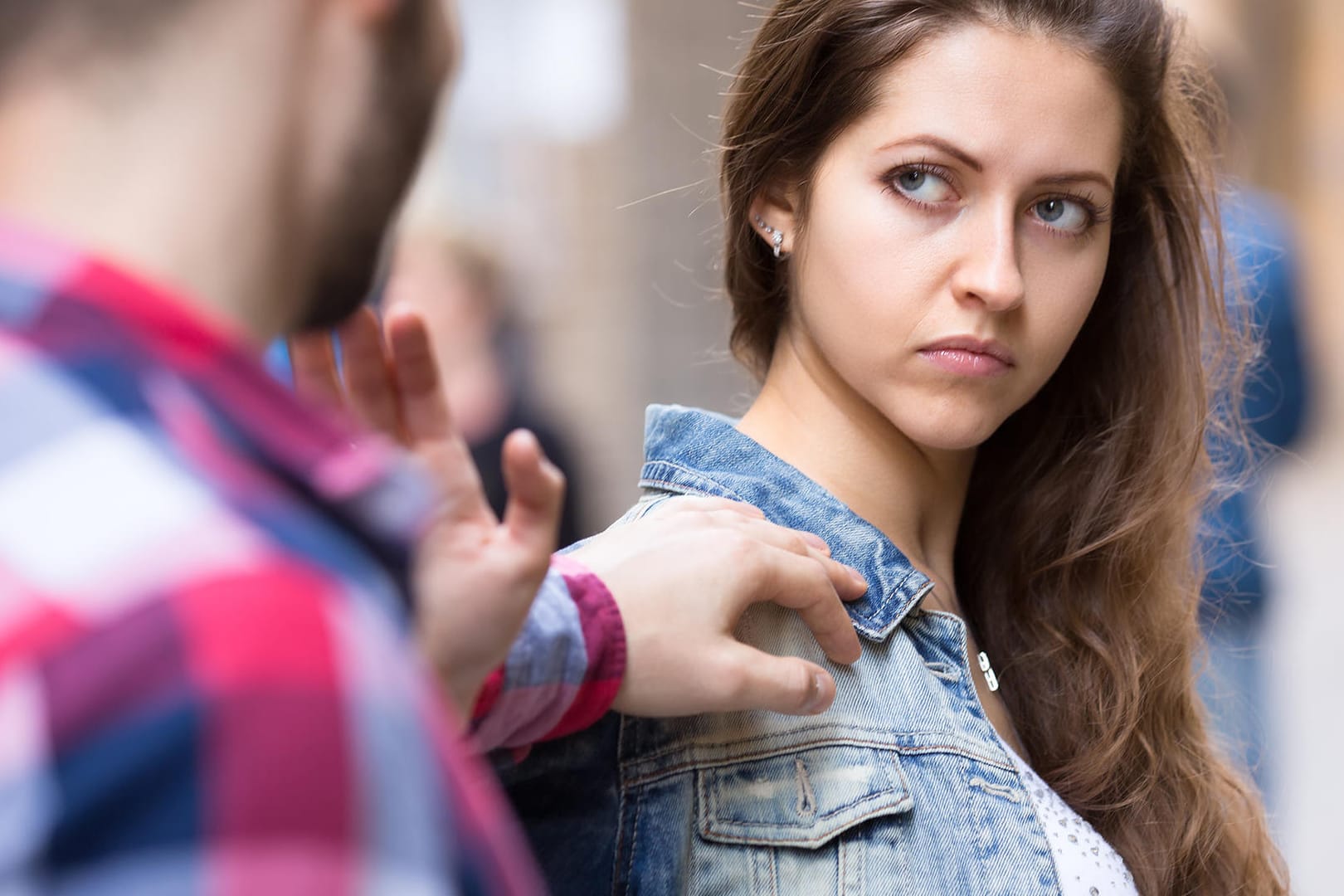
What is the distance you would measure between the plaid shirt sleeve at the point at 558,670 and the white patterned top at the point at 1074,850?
43cm

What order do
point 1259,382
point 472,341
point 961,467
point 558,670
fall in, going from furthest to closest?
point 472,341 < point 1259,382 < point 961,467 < point 558,670

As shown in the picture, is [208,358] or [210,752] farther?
[208,358]

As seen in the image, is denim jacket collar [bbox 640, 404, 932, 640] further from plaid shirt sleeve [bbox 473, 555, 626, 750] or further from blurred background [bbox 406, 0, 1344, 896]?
blurred background [bbox 406, 0, 1344, 896]

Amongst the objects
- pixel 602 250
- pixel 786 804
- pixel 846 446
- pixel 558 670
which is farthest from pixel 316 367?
pixel 602 250

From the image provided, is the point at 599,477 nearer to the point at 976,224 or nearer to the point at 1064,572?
the point at 1064,572

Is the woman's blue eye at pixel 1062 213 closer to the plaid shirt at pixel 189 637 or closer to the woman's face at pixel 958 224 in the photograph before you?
the woman's face at pixel 958 224

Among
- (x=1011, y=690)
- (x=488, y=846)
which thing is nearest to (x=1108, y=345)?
(x=1011, y=690)

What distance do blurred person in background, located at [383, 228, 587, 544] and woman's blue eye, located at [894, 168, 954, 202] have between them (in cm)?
200

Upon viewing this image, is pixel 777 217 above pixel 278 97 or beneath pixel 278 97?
beneath

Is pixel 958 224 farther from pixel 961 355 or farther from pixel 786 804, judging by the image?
pixel 786 804

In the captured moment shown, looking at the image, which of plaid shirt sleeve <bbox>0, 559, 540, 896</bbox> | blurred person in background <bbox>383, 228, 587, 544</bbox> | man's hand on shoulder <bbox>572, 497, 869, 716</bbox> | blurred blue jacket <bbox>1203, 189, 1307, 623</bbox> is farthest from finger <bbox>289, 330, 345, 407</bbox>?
blurred person in background <bbox>383, 228, 587, 544</bbox>

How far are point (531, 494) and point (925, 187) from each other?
55 centimetres

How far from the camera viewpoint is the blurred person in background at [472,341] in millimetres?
3287

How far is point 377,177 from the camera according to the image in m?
0.71
